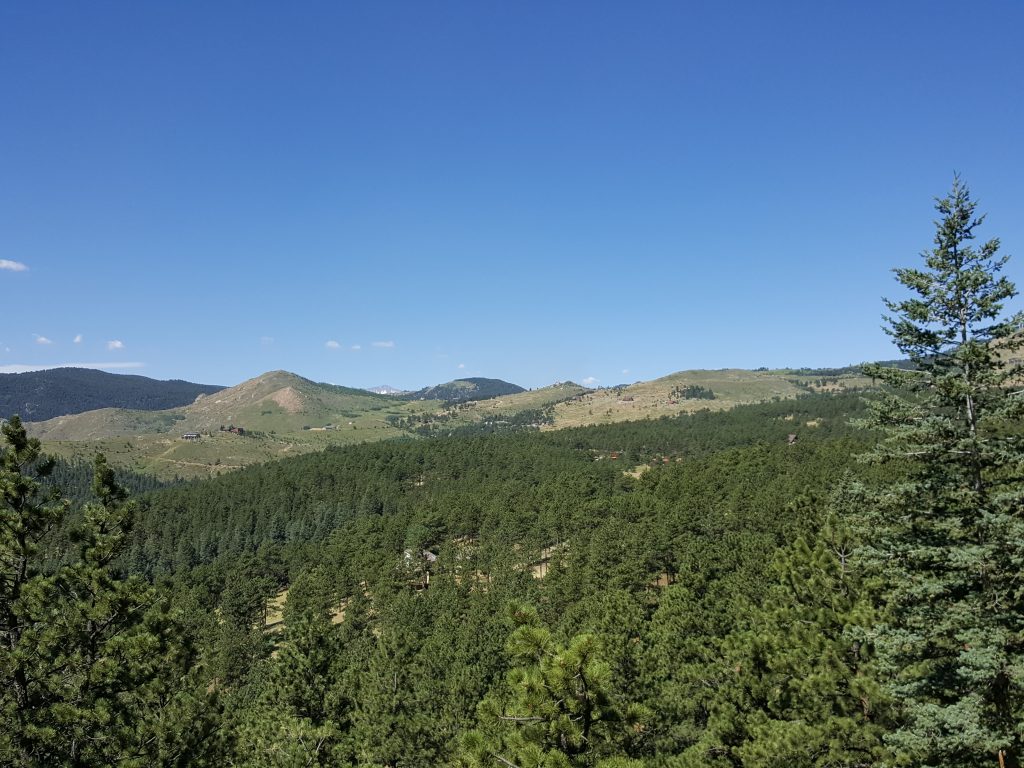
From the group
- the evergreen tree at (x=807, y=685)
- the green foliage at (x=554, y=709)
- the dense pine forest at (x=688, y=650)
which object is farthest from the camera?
the evergreen tree at (x=807, y=685)

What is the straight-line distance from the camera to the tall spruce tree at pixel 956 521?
1434 cm

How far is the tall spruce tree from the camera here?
14336 millimetres

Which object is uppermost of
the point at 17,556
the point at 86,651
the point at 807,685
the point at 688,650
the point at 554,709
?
the point at 17,556

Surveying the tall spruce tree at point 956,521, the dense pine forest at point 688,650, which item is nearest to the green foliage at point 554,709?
the dense pine forest at point 688,650

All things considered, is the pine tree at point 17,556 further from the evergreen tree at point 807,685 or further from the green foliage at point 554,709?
the evergreen tree at point 807,685

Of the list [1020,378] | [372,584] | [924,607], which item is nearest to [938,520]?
[924,607]

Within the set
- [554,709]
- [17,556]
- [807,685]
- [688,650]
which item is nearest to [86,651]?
[17,556]

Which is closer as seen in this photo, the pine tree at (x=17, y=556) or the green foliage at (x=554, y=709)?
the green foliage at (x=554, y=709)

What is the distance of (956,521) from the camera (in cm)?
1511

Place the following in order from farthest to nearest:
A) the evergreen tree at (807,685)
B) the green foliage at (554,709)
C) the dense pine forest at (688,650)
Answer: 1. the evergreen tree at (807,685)
2. the dense pine forest at (688,650)
3. the green foliage at (554,709)

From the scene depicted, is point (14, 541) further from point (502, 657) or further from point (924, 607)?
point (502, 657)

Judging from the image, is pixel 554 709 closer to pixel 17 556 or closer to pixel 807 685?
pixel 17 556

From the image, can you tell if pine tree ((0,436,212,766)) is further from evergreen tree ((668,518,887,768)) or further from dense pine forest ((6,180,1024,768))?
evergreen tree ((668,518,887,768))

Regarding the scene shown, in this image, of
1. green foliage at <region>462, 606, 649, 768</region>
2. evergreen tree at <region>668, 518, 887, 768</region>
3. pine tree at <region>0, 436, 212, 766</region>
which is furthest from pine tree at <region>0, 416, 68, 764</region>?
evergreen tree at <region>668, 518, 887, 768</region>
